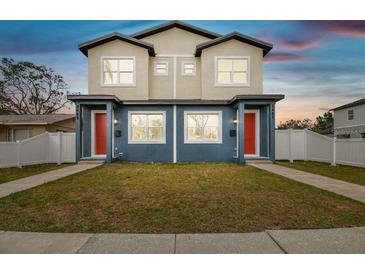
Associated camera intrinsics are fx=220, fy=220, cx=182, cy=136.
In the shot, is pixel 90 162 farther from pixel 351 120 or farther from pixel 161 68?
pixel 351 120

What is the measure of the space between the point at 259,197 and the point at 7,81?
32.1 metres

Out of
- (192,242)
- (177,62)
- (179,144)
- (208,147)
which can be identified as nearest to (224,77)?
(177,62)

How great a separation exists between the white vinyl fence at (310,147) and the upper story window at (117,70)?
907 centimetres

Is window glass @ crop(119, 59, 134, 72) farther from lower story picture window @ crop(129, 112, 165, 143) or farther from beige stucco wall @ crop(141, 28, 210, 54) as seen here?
lower story picture window @ crop(129, 112, 165, 143)

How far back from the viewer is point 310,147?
12.7 meters

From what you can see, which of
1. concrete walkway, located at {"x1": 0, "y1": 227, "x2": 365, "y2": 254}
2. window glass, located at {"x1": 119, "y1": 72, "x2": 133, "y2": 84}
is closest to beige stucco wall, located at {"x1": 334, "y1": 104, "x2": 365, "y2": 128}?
window glass, located at {"x1": 119, "y1": 72, "x2": 133, "y2": 84}

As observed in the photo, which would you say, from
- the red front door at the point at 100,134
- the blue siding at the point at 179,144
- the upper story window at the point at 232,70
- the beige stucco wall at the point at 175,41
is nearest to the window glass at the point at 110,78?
the blue siding at the point at 179,144

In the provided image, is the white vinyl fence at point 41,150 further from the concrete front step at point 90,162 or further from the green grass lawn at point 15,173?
the concrete front step at point 90,162

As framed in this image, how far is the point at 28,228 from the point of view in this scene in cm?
328

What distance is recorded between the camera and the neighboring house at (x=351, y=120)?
70.5 ft

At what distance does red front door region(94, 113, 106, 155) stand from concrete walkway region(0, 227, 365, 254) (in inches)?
361

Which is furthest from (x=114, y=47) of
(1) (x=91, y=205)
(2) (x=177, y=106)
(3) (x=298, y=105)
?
(3) (x=298, y=105)
